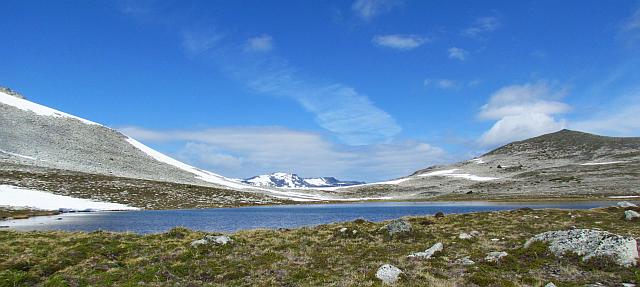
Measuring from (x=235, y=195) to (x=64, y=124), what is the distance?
85210mm

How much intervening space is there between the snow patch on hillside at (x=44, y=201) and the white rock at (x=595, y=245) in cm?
8754

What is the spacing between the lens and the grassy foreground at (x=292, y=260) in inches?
842

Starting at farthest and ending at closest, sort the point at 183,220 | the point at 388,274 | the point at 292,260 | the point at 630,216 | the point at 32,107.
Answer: the point at 32,107
the point at 183,220
the point at 630,216
the point at 292,260
the point at 388,274

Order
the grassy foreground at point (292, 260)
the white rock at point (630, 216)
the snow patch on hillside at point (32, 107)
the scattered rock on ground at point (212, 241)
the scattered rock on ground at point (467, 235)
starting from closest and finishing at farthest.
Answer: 1. the grassy foreground at point (292, 260)
2. the scattered rock on ground at point (212, 241)
3. the scattered rock on ground at point (467, 235)
4. the white rock at point (630, 216)
5. the snow patch on hillside at point (32, 107)

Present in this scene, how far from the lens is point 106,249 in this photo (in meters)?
29.8

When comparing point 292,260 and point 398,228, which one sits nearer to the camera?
point 292,260

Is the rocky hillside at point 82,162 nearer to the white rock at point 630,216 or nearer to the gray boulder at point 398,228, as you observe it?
the gray boulder at point 398,228

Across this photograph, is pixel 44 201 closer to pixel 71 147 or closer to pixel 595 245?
pixel 71 147

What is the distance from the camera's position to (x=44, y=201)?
8681cm

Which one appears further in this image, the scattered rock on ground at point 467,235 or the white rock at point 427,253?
the scattered rock on ground at point 467,235

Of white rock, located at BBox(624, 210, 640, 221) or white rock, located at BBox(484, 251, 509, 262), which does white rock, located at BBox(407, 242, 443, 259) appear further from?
white rock, located at BBox(624, 210, 640, 221)

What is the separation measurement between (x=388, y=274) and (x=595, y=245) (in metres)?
12.4

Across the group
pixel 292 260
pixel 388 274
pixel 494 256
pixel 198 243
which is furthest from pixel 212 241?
pixel 494 256

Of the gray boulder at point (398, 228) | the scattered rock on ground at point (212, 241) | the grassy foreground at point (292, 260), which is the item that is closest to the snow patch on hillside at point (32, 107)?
the grassy foreground at point (292, 260)
